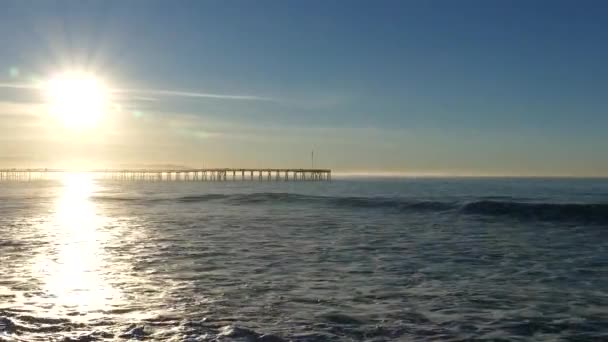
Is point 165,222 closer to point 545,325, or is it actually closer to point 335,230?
point 335,230

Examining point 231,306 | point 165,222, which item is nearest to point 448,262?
point 231,306

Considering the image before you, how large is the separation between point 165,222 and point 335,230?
414 inches

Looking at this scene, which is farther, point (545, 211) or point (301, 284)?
point (545, 211)

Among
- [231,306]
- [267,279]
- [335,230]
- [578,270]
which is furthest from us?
[335,230]

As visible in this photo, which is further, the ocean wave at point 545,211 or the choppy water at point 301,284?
the ocean wave at point 545,211

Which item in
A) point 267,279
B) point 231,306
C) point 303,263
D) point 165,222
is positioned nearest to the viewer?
point 231,306

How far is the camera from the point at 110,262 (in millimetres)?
17141

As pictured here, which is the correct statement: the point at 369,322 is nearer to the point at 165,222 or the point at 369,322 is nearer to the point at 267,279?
the point at 267,279

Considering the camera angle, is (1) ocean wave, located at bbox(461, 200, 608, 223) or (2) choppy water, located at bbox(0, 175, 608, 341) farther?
(1) ocean wave, located at bbox(461, 200, 608, 223)

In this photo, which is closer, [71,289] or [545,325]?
[545,325]

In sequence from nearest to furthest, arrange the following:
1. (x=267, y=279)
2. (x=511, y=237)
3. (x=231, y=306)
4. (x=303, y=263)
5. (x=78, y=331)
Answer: (x=78, y=331) → (x=231, y=306) → (x=267, y=279) → (x=303, y=263) → (x=511, y=237)

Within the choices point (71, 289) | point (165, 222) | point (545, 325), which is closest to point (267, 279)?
point (71, 289)

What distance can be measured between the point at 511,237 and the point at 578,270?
970 centimetres

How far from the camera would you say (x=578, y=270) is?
15828 mm
